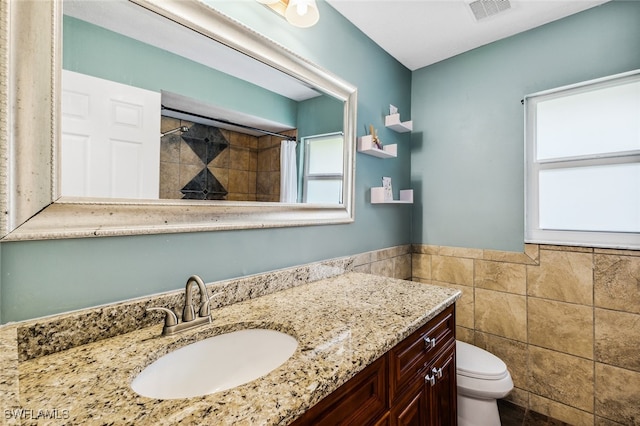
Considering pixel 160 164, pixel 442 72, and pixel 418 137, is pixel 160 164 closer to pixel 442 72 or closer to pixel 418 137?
pixel 418 137

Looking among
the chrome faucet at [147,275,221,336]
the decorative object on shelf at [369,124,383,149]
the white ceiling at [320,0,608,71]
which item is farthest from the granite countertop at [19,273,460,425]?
the white ceiling at [320,0,608,71]

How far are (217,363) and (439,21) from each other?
2.25 m

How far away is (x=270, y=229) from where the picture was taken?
139 centimetres

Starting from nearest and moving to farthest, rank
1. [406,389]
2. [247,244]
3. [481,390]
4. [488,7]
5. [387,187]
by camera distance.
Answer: [406,389] → [247,244] → [481,390] → [488,7] → [387,187]

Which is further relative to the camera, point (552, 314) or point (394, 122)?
point (394, 122)

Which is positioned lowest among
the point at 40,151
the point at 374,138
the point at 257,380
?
the point at 257,380

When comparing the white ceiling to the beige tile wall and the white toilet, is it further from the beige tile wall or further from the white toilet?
the white toilet

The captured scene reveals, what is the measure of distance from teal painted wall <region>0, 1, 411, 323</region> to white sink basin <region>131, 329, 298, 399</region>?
26 cm

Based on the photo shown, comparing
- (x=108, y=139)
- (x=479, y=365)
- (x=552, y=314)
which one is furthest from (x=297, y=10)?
(x=552, y=314)

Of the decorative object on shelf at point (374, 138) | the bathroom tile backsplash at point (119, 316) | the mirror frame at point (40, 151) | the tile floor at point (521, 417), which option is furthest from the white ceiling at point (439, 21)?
the tile floor at point (521, 417)

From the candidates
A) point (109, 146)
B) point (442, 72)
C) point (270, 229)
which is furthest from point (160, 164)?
point (442, 72)

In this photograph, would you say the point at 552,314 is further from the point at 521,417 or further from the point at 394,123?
the point at 394,123

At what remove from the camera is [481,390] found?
1.58m

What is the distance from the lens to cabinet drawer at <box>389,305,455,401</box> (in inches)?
38.8
